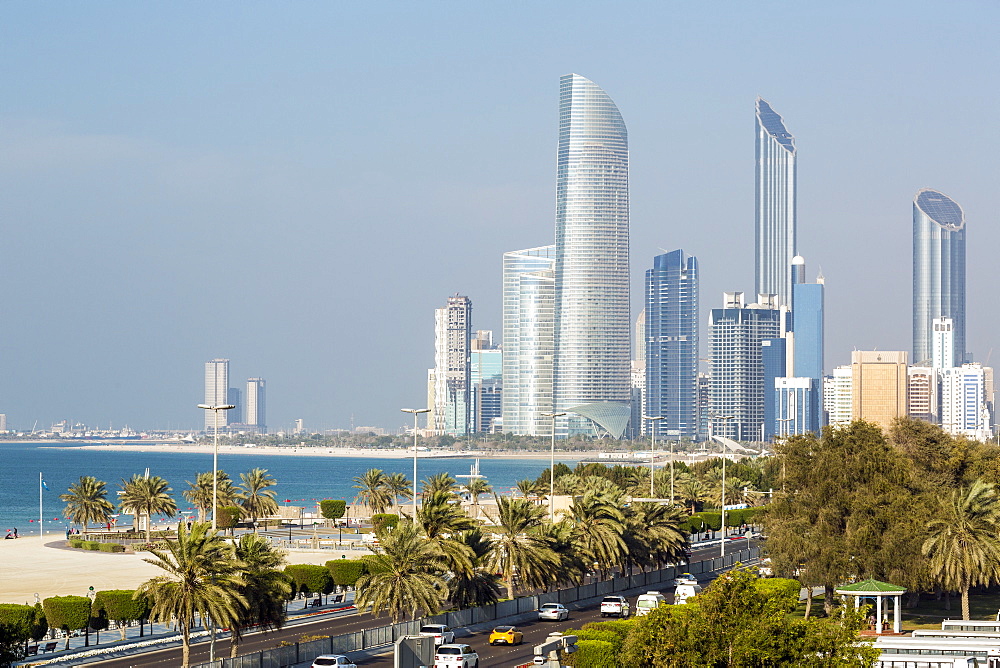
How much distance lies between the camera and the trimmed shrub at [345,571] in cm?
7444

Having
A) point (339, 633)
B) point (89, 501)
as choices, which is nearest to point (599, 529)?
point (339, 633)

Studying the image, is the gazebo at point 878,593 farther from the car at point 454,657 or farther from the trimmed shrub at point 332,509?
the trimmed shrub at point 332,509

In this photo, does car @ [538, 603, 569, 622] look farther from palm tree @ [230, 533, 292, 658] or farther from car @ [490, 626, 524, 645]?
palm tree @ [230, 533, 292, 658]

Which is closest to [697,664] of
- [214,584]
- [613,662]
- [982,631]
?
[613,662]

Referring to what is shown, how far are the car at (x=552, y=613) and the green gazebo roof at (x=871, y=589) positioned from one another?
13.3 m

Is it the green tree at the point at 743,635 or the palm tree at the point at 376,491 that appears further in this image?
the palm tree at the point at 376,491

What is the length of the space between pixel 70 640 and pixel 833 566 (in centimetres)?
3755

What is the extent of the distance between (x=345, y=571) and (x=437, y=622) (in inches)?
724

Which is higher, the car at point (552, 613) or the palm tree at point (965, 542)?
the palm tree at point (965, 542)

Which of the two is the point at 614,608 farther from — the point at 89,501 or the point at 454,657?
the point at 89,501

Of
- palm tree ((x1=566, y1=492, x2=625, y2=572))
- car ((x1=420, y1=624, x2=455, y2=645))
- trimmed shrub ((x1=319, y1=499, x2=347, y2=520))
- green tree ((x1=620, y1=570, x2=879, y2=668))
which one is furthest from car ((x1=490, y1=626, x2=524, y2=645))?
trimmed shrub ((x1=319, y1=499, x2=347, y2=520))

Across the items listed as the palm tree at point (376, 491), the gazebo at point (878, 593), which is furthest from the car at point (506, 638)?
the palm tree at point (376, 491)

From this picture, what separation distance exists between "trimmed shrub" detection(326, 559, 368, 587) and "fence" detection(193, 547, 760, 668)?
1176cm

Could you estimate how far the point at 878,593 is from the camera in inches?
2447
